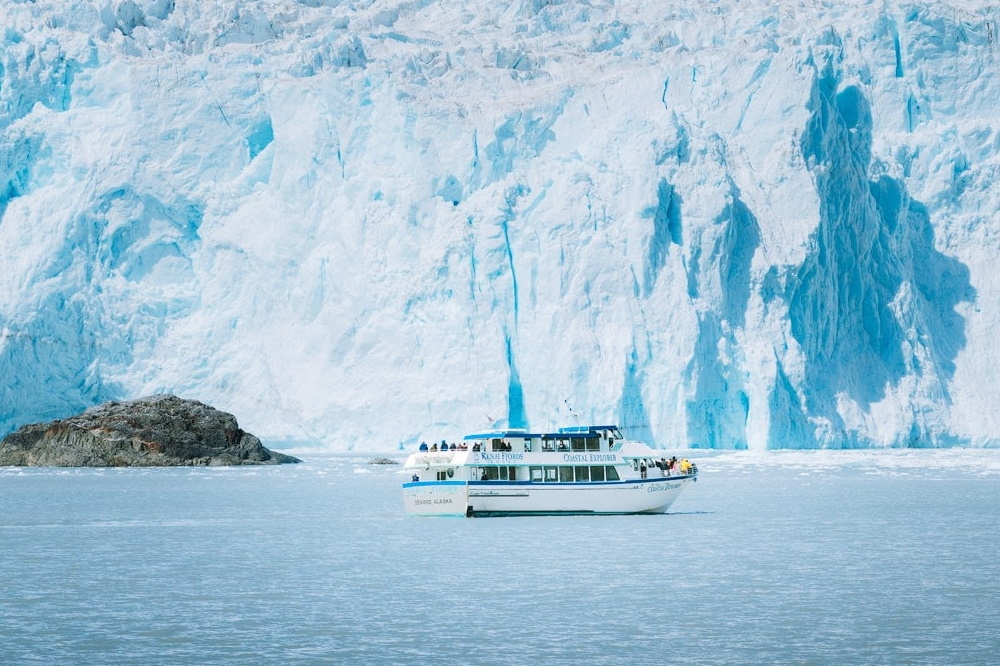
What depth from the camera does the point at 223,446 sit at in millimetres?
47125

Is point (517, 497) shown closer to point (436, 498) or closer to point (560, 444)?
point (560, 444)

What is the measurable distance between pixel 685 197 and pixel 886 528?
28.9 m

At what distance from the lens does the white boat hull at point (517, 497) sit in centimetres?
2520

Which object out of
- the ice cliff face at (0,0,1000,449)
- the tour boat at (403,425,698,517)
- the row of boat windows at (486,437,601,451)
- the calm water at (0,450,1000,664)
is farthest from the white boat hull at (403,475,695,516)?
the ice cliff face at (0,0,1000,449)

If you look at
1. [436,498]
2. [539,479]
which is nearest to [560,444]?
[539,479]

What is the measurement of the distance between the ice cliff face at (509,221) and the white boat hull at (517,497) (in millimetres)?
20644

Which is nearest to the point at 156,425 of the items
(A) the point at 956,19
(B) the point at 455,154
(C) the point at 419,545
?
(B) the point at 455,154

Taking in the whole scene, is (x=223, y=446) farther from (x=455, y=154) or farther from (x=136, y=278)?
(x=455, y=154)

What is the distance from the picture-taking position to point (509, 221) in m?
50.0

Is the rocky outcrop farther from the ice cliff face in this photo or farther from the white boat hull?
the white boat hull

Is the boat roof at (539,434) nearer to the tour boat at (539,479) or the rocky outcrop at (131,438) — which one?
the tour boat at (539,479)

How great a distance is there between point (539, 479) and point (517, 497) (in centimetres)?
54

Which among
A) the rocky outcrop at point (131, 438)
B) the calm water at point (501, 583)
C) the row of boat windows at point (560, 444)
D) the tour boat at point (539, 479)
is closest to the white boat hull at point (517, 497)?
the tour boat at point (539, 479)

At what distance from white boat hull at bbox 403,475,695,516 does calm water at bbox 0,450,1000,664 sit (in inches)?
22.4
